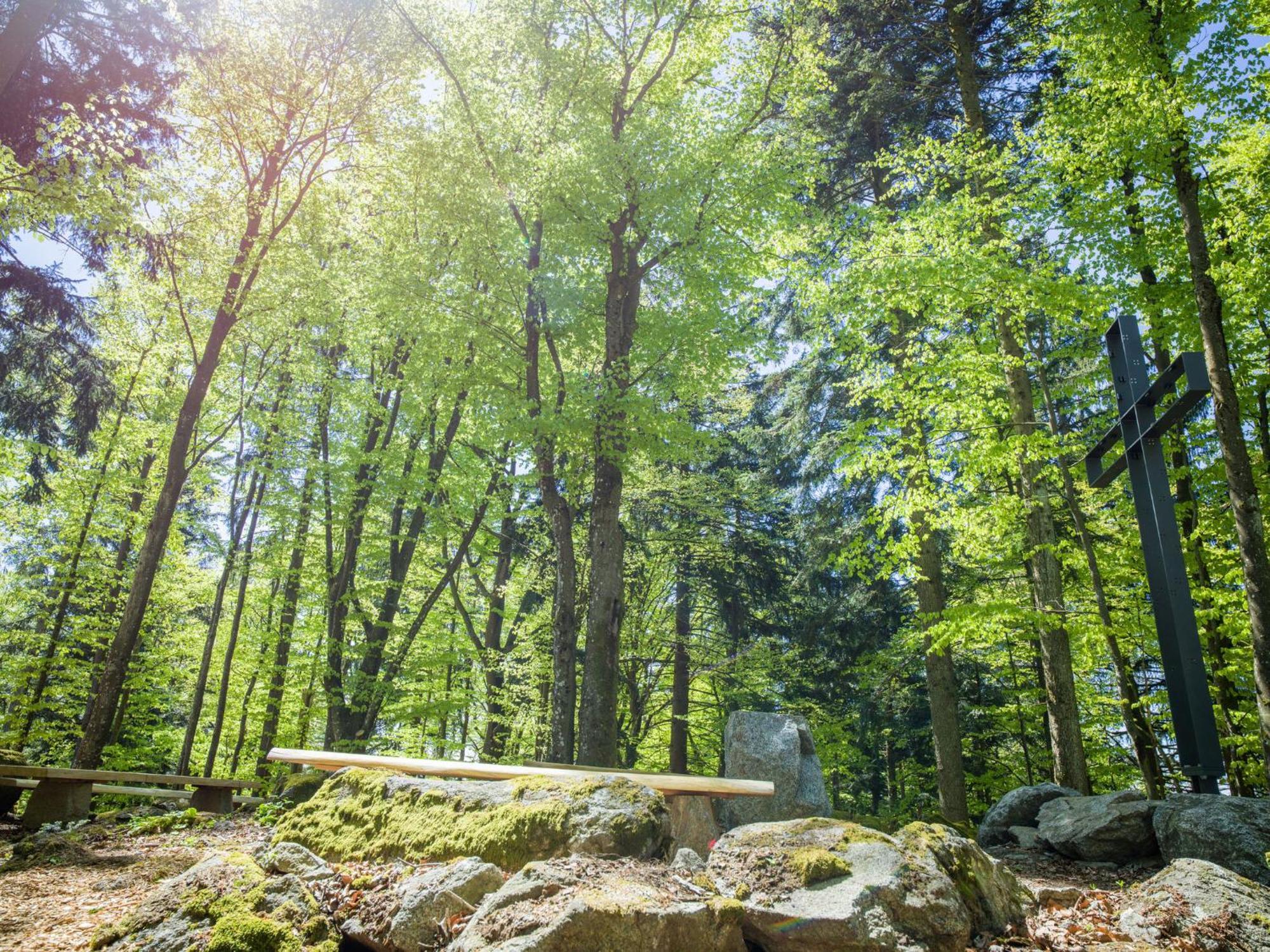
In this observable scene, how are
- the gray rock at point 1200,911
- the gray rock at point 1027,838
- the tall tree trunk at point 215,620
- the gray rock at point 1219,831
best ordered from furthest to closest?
the tall tree trunk at point 215,620
the gray rock at point 1027,838
the gray rock at point 1219,831
the gray rock at point 1200,911

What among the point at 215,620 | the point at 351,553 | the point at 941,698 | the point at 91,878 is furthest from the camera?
the point at 215,620

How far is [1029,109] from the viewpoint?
12445 mm

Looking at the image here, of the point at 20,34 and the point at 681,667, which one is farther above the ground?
the point at 20,34

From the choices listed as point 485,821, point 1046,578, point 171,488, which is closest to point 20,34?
point 171,488

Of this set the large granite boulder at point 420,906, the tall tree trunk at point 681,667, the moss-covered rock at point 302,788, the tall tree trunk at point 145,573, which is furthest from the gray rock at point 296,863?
the tall tree trunk at point 681,667

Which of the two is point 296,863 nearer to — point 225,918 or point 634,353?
point 225,918

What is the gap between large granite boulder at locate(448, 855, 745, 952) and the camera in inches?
109

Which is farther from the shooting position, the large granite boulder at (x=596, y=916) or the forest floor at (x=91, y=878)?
the forest floor at (x=91, y=878)

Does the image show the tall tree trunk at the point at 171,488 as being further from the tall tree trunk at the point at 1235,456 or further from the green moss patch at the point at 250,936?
the tall tree trunk at the point at 1235,456

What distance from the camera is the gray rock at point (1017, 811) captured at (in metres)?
8.79

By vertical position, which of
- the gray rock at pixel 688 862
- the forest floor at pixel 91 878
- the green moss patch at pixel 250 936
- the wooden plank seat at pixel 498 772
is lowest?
the forest floor at pixel 91 878

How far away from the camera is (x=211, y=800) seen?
9.01m

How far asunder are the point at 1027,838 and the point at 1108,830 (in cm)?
131

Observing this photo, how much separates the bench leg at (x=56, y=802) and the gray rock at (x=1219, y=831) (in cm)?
1046
